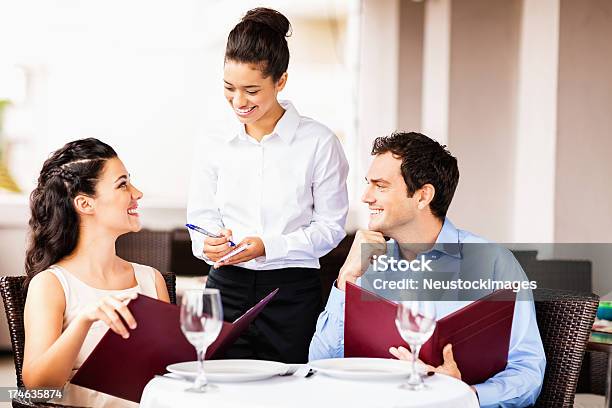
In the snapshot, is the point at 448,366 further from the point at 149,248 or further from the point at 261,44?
the point at 149,248

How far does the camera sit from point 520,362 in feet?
7.58

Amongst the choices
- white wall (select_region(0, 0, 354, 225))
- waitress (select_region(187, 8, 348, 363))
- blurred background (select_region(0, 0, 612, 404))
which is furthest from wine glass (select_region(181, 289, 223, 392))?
white wall (select_region(0, 0, 354, 225))

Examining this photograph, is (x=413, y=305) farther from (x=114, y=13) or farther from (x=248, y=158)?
(x=114, y=13)

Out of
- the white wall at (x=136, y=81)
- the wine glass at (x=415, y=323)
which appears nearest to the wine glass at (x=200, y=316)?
the wine glass at (x=415, y=323)

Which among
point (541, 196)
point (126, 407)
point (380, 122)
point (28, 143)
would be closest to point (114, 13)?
point (28, 143)

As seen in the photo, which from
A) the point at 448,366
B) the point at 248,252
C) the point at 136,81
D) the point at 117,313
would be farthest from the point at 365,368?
the point at 136,81

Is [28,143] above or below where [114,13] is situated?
below

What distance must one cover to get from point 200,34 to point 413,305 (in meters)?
6.28

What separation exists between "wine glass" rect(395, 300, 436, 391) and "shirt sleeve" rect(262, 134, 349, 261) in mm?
848

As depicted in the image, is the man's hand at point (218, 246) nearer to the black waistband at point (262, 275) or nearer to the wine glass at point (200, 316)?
the black waistband at point (262, 275)

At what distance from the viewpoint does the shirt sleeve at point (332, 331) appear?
2430mm

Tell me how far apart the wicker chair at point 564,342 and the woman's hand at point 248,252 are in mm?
830

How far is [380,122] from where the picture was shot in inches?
293

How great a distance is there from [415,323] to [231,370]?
438 mm
